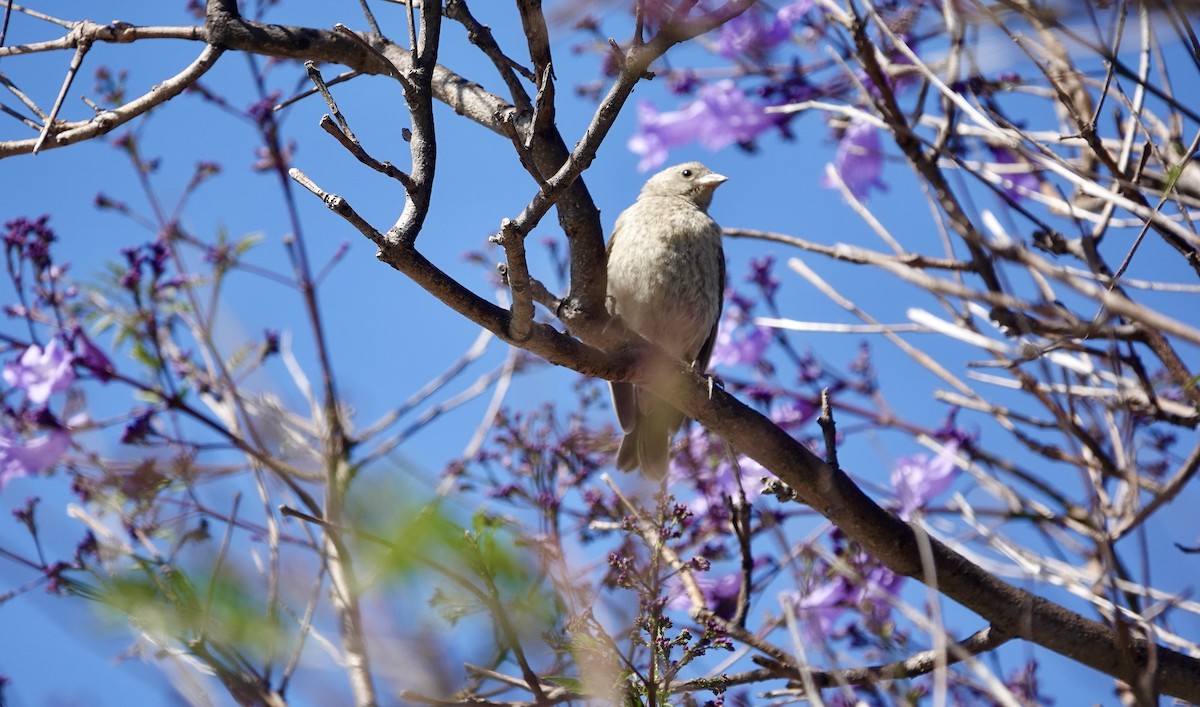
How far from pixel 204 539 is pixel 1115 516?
2796 mm

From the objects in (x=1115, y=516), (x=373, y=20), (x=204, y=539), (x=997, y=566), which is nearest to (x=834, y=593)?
(x=997, y=566)

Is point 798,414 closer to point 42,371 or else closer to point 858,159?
point 858,159

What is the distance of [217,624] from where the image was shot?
6.38ft

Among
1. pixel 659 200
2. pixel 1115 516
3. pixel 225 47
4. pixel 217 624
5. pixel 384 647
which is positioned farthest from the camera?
pixel 659 200

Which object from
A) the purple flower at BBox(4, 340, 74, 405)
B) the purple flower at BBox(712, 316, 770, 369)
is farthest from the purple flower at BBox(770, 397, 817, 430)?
the purple flower at BBox(4, 340, 74, 405)

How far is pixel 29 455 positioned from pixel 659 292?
9.16ft

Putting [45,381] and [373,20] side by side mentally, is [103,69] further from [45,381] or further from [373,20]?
[373,20]

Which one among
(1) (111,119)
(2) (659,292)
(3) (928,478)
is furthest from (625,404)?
(1) (111,119)

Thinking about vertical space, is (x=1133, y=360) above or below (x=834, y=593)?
above

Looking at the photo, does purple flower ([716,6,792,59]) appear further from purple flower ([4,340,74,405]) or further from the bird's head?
purple flower ([4,340,74,405])

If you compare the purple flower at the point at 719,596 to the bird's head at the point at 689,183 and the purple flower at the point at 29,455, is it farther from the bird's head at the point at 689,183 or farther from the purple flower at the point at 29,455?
Answer: the bird's head at the point at 689,183

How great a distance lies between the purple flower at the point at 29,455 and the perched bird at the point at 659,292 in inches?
93.5

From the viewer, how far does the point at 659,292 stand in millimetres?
5320

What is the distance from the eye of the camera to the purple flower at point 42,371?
3746mm
